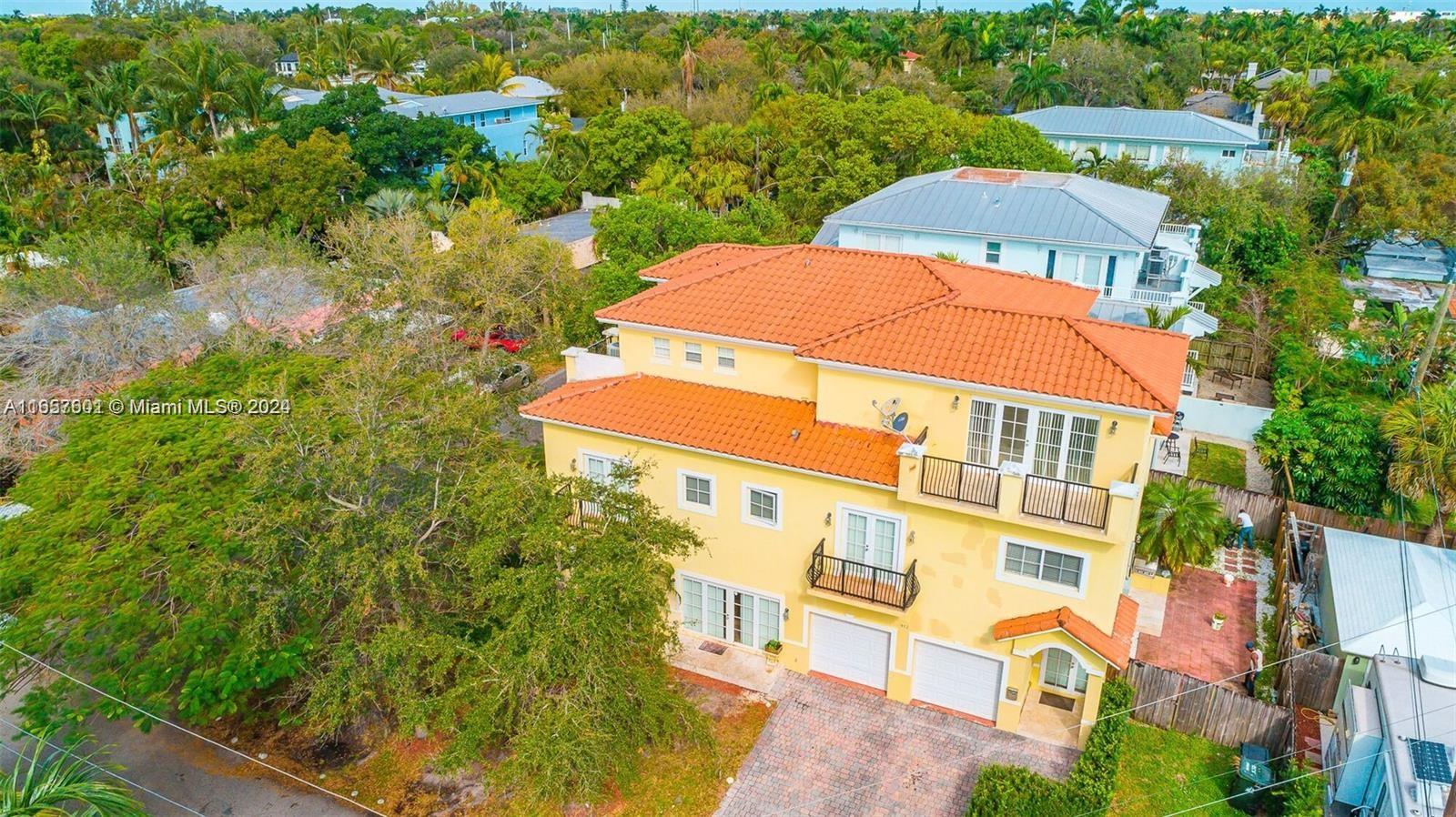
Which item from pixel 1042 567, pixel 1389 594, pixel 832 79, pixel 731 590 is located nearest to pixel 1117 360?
Result: pixel 1042 567

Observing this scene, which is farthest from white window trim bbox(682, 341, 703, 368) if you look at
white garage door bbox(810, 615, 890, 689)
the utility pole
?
the utility pole

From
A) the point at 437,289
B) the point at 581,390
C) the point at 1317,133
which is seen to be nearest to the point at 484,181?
the point at 437,289

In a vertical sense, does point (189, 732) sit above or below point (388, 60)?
below

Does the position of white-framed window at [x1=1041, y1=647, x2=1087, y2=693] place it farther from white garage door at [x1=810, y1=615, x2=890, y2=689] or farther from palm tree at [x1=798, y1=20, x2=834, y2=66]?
palm tree at [x1=798, y1=20, x2=834, y2=66]

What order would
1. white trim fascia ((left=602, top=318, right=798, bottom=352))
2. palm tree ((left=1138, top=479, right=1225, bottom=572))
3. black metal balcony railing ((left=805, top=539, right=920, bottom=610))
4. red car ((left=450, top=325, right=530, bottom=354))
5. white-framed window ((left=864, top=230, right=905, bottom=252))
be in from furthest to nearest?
white-framed window ((left=864, top=230, right=905, bottom=252)), red car ((left=450, top=325, right=530, bottom=354)), palm tree ((left=1138, top=479, right=1225, bottom=572)), white trim fascia ((left=602, top=318, right=798, bottom=352)), black metal balcony railing ((left=805, top=539, right=920, bottom=610))

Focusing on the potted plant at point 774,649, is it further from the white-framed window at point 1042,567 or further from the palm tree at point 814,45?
the palm tree at point 814,45

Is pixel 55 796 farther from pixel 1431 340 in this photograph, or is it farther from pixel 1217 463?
pixel 1431 340

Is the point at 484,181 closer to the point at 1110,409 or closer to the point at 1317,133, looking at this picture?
the point at 1110,409
